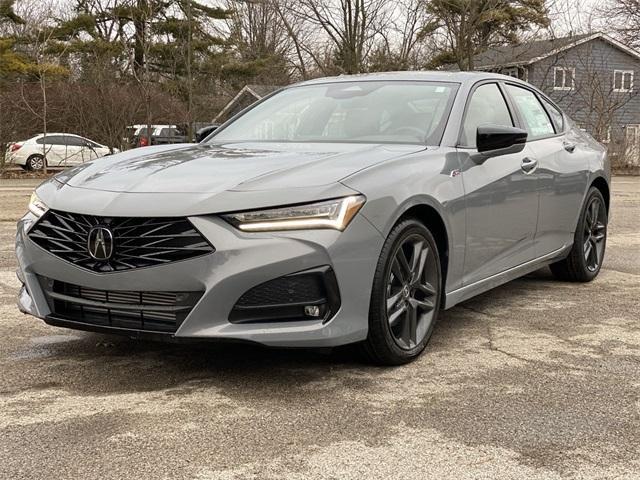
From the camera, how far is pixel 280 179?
3508 mm

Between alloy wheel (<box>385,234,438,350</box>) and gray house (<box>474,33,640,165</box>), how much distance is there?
20.1 metres

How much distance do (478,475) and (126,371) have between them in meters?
1.86

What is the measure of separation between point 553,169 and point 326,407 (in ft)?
9.38

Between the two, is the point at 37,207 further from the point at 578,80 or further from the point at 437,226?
the point at 578,80

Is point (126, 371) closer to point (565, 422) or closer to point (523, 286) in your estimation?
point (565, 422)

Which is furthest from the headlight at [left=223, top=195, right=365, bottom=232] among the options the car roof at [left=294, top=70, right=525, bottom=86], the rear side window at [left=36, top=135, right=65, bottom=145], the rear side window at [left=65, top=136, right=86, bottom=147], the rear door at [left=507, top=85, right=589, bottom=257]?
the rear side window at [left=65, top=136, right=86, bottom=147]

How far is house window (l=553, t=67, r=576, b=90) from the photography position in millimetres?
28728

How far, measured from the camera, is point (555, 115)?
6035 mm

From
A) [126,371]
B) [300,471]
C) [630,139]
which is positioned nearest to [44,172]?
[630,139]

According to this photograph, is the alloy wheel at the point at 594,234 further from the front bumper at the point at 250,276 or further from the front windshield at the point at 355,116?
the front bumper at the point at 250,276

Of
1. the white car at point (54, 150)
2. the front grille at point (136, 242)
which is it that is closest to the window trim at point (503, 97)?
the front grille at point (136, 242)

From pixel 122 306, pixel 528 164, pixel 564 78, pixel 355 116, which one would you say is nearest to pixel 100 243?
pixel 122 306

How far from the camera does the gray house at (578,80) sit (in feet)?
81.6

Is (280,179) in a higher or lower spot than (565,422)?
higher
